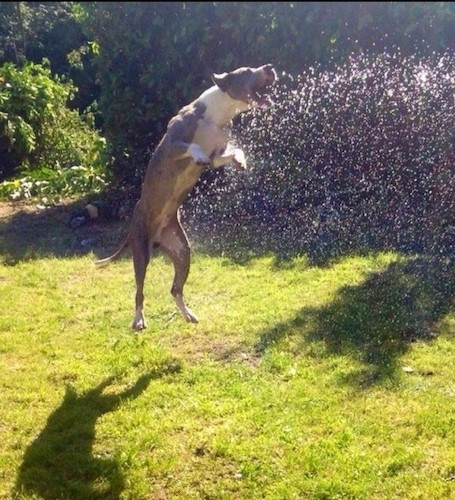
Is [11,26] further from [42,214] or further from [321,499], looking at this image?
[321,499]

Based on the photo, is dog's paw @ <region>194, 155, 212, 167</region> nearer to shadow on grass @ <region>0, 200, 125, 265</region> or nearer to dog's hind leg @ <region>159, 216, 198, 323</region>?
dog's hind leg @ <region>159, 216, 198, 323</region>

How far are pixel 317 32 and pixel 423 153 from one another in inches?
73.1

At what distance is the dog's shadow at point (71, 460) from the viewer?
135 inches

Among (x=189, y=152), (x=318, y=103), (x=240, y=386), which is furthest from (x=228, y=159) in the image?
(x=318, y=103)

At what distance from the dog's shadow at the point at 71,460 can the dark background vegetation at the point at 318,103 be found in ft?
11.7

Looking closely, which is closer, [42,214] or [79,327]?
[79,327]

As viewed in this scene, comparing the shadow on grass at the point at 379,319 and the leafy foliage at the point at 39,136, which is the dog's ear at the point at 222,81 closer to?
the shadow on grass at the point at 379,319

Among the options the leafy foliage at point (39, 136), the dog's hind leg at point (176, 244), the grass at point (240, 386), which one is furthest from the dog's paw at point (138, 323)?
the leafy foliage at point (39, 136)

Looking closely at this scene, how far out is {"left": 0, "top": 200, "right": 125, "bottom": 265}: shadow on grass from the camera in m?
7.91

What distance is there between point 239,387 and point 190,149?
145 centimetres

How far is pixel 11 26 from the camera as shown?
6691mm

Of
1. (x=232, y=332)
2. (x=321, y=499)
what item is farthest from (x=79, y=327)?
(x=321, y=499)

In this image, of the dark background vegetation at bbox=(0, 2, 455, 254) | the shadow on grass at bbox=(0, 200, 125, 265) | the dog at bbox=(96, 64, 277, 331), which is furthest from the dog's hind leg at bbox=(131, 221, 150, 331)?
the shadow on grass at bbox=(0, 200, 125, 265)

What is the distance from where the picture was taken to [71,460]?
3676 mm
